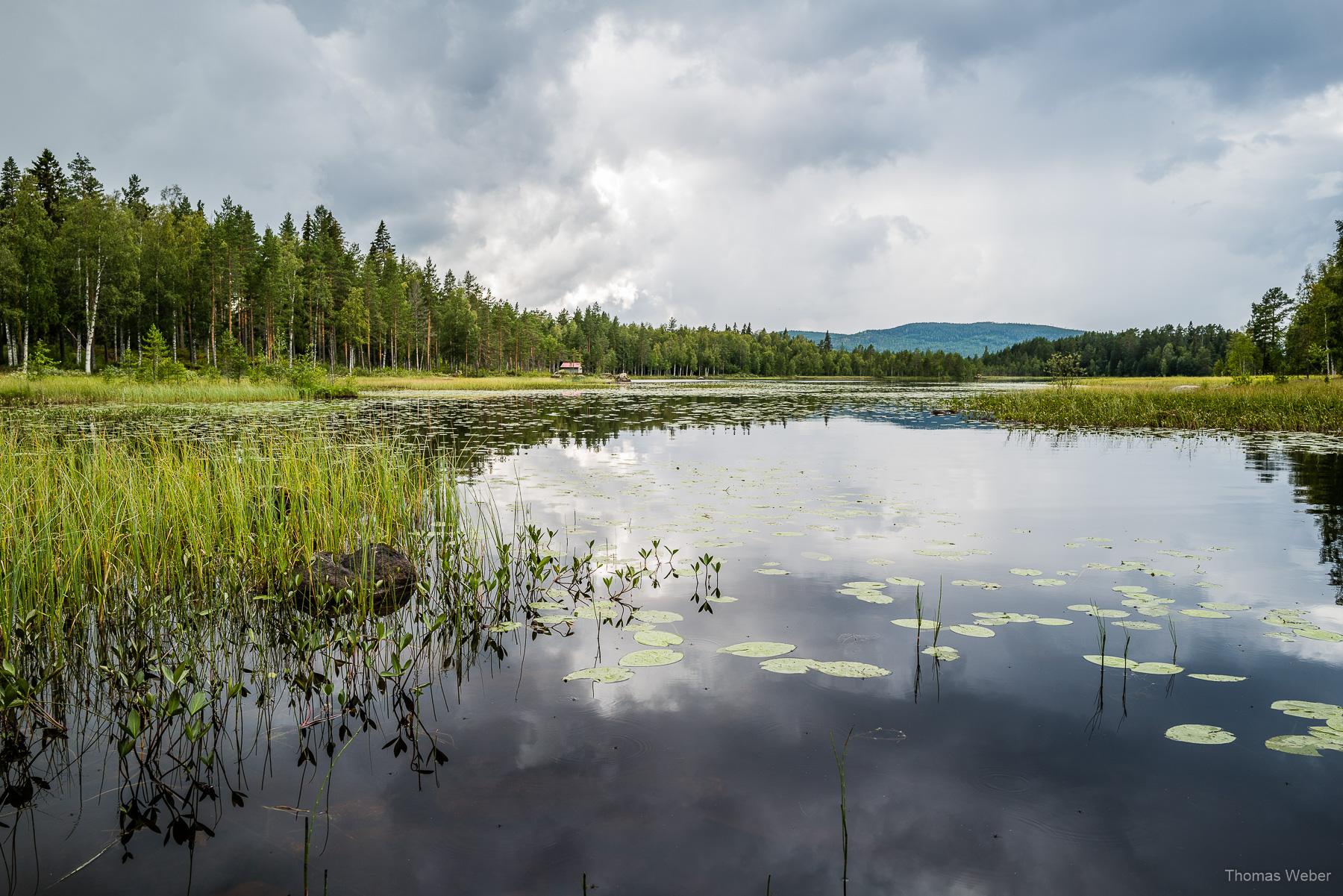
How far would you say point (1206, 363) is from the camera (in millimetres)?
154000

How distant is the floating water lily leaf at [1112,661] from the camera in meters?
5.11

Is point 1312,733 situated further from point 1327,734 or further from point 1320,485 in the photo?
point 1320,485

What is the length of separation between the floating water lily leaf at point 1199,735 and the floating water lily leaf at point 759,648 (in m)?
2.47

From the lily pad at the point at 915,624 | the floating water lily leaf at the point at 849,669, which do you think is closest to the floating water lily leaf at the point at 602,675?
the floating water lily leaf at the point at 849,669

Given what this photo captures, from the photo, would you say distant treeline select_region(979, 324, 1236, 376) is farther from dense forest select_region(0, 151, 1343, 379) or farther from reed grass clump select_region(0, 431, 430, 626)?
reed grass clump select_region(0, 431, 430, 626)

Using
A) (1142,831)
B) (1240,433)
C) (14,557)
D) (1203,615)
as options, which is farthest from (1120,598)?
(1240,433)

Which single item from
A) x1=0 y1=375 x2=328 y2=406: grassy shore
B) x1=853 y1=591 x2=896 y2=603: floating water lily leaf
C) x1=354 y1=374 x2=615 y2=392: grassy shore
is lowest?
x1=853 y1=591 x2=896 y2=603: floating water lily leaf

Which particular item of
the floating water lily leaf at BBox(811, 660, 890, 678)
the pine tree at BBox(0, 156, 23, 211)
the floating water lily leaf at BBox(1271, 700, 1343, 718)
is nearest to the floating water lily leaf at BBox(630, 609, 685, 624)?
the floating water lily leaf at BBox(811, 660, 890, 678)

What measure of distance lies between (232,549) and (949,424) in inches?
1103

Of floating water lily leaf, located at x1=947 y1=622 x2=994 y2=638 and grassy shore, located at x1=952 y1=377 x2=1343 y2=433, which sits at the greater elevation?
grassy shore, located at x1=952 y1=377 x2=1343 y2=433

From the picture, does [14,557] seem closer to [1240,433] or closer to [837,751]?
[837,751]

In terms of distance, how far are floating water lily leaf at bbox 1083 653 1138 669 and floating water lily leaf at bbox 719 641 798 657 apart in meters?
2.25

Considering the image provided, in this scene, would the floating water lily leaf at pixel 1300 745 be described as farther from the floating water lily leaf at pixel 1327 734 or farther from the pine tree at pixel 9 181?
the pine tree at pixel 9 181

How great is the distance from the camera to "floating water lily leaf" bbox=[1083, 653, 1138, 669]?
5.11 metres
